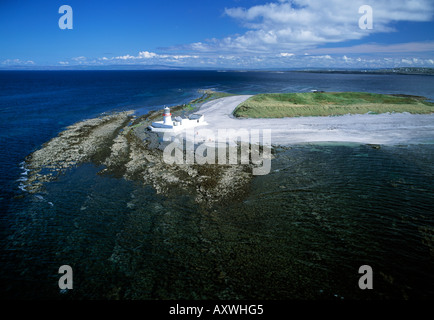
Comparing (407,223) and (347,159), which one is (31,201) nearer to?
(407,223)

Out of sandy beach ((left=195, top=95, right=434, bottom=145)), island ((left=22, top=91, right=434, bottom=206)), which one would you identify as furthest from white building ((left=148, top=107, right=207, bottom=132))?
sandy beach ((left=195, top=95, right=434, bottom=145))

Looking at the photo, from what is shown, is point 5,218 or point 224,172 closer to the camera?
point 5,218

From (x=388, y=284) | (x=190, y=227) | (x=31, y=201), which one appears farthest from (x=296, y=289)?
(x=31, y=201)

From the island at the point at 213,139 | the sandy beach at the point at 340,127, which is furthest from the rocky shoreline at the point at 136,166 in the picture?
the sandy beach at the point at 340,127

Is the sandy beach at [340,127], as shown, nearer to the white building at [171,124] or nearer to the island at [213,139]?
the island at [213,139]

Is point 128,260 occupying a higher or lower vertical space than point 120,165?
lower

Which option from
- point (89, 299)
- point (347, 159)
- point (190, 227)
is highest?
point (347, 159)
